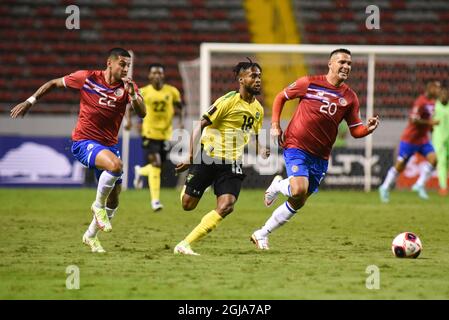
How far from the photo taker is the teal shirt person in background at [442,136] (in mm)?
19469

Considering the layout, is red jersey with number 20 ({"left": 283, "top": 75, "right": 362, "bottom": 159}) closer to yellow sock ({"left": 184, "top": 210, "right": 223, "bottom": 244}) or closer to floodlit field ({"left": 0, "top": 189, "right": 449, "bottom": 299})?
floodlit field ({"left": 0, "top": 189, "right": 449, "bottom": 299})

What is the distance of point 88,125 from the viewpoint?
10.2 meters

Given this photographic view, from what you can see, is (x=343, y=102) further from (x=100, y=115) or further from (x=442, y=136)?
(x=442, y=136)

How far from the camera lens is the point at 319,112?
409 inches

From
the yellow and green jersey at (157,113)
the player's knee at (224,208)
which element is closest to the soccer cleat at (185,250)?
the player's knee at (224,208)

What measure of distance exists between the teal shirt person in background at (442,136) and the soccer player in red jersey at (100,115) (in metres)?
10.8

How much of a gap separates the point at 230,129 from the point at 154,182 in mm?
5738

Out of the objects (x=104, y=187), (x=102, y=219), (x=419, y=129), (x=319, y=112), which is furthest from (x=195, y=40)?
(x=102, y=219)

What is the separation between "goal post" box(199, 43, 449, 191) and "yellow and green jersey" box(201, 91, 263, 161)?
29.2ft

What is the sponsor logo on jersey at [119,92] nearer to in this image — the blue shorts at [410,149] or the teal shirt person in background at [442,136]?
the blue shorts at [410,149]

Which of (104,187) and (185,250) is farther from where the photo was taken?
(104,187)
